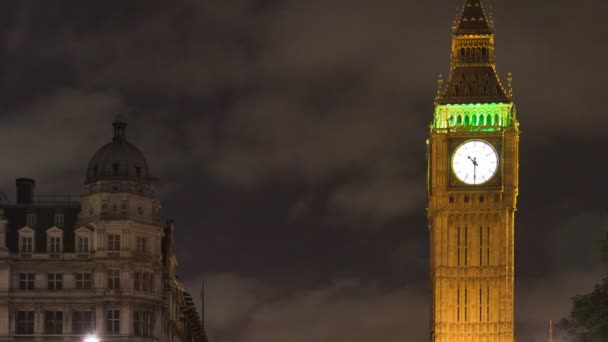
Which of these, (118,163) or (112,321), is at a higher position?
(118,163)

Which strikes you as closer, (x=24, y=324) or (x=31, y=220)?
(x=24, y=324)

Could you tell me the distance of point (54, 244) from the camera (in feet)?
517

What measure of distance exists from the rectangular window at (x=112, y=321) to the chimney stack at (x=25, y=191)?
16310 mm

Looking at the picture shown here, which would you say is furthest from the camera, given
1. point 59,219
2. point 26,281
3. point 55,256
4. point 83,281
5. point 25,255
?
point 59,219

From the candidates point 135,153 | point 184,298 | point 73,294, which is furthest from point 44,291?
point 184,298

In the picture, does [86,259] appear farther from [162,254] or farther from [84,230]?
[162,254]

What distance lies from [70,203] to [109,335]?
14.7 m

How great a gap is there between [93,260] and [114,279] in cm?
237

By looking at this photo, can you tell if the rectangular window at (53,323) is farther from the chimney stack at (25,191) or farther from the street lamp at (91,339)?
the chimney stack at (25,191)

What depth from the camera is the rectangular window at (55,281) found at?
510ft

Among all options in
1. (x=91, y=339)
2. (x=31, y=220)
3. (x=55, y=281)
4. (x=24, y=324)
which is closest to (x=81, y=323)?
(x=55, y=281)

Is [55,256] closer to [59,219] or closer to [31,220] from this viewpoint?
[59,219]

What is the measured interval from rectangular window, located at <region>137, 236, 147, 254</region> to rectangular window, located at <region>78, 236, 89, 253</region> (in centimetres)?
425

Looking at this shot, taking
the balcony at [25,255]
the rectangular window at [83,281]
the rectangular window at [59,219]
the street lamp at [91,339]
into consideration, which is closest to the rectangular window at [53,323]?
the rectangular window at [83,281]
